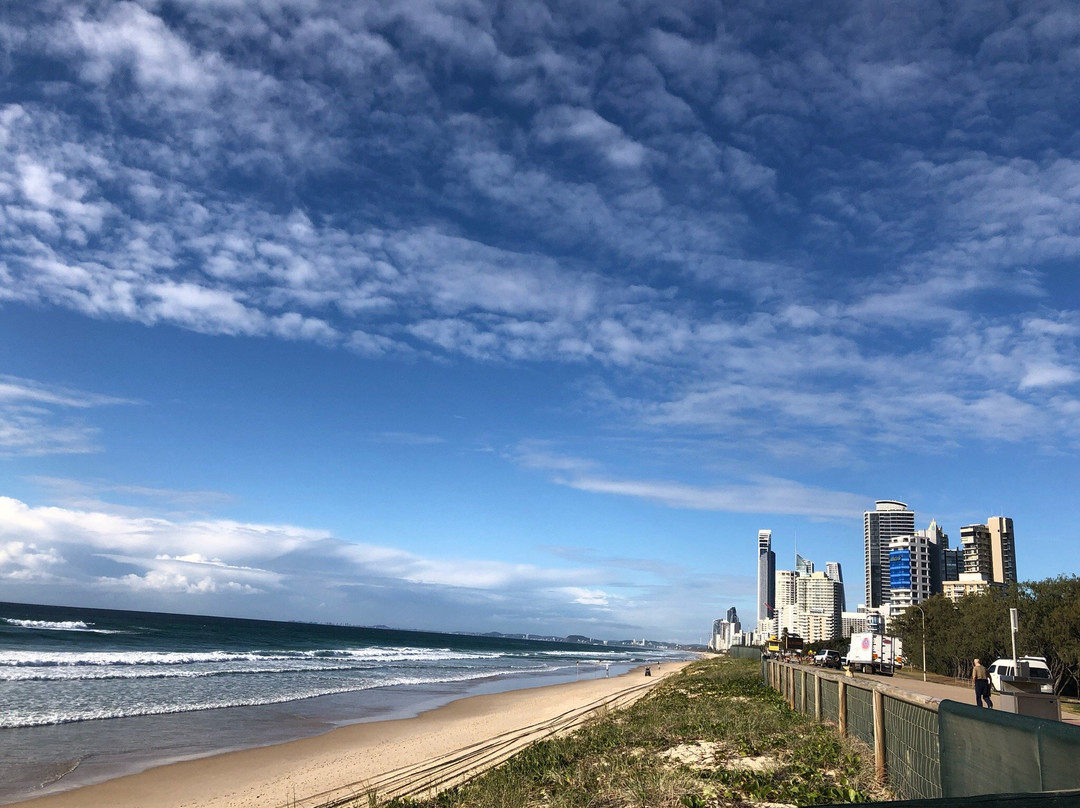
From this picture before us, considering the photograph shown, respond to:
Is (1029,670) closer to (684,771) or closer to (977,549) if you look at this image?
(684,771)

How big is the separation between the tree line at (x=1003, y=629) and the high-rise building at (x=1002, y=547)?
158938mm

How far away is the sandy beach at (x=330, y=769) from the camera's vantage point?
42.3 feet

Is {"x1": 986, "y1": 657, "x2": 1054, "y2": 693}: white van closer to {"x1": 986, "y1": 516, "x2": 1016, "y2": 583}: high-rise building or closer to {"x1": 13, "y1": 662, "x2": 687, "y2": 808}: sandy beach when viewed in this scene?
{"x1": 13, "y1": 662, "x2": 687, "y2": 808}: sandy beach

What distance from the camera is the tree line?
1442 inches

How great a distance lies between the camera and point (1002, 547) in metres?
195

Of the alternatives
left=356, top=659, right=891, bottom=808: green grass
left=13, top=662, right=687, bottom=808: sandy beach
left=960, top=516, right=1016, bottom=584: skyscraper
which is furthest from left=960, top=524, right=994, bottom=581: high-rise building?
left=356, top=659, right=891, bottom=808: green grass

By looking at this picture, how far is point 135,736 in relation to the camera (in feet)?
62.8

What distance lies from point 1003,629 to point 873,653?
31.4 feet

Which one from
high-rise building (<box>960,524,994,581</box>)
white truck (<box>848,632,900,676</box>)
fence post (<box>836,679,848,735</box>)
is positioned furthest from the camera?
high-rise building (<box>960,524,994,581</box>)

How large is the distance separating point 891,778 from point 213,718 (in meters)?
22.1

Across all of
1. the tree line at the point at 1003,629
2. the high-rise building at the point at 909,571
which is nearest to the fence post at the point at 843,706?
the tree line at the point at 1003,629

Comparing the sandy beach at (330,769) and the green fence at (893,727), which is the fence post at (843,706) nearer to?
the green fence at (893,727)

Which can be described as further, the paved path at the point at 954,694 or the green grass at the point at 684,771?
the paved path at the point at 954,694

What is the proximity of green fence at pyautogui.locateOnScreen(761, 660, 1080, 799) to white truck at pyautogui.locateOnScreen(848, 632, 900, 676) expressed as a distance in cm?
3424
